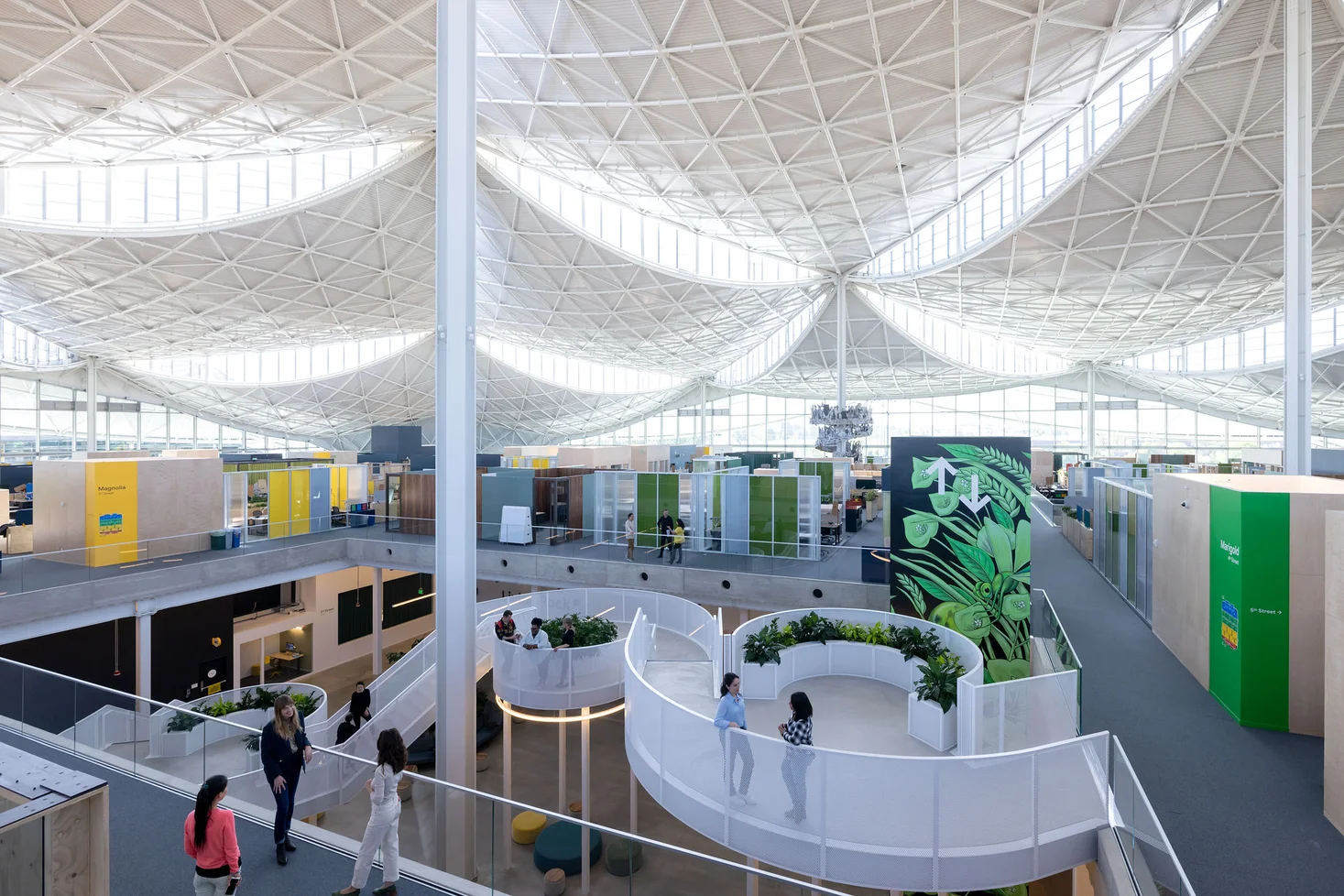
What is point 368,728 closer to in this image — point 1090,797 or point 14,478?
point 1090,797

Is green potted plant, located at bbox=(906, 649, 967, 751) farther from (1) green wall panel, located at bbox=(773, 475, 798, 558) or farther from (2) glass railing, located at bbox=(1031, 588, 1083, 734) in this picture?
(1) green wall panel, located at bbox=(773, 475, 798, 558)

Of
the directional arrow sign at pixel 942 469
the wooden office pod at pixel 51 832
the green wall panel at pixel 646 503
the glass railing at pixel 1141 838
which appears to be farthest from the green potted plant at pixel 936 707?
the green wall panel at pixel 646 503

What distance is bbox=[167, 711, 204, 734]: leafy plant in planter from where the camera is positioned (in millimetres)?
8438

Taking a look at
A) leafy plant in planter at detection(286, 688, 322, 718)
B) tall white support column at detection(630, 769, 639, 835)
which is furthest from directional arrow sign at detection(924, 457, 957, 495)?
leafy plant in planter at detection(286, 688, 322, 718)

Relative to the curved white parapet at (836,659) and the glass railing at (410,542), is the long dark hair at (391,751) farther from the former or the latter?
the glass railing at (410,542)

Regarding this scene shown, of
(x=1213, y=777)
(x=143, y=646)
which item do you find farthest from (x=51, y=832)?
(x=143, y=646)

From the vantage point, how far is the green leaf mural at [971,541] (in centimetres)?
1390

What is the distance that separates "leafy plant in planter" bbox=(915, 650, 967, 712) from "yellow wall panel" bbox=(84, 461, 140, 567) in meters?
21.0

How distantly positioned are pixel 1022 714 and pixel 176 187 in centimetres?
4022

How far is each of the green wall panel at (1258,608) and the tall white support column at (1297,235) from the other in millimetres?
6722

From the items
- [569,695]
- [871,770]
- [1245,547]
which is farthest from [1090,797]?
[569,695]

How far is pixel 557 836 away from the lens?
15117 mm

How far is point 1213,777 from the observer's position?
7.90 metres

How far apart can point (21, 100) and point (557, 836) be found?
27.7 metres
